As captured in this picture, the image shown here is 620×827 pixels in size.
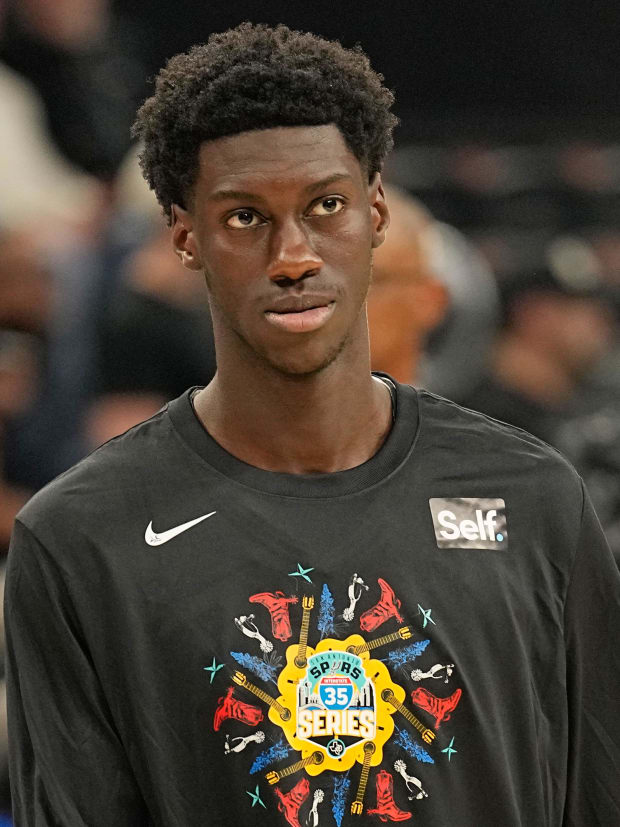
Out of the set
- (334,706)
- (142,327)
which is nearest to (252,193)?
(334,706)

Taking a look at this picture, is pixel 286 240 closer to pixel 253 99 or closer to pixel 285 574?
pixel 253 99

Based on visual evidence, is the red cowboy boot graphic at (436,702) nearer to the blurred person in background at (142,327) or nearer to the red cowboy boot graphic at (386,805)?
the red cowboy boot graphic at (386,805)

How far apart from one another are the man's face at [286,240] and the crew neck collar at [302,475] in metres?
0.14

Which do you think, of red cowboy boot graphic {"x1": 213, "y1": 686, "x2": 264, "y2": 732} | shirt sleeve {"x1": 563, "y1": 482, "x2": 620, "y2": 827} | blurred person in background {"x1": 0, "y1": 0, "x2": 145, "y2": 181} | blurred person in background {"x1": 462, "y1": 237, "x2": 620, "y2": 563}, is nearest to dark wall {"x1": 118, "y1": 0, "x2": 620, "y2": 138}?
blurred person in background {"x1": 0, "y1": 0, "x2": 145, "y2": 181}

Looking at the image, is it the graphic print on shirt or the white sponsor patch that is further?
the white sponsor patch

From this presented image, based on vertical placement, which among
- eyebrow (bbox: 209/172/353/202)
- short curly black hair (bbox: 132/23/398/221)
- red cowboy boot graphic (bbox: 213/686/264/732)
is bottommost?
red cowboy boot graphic (bbox: 213/686/264/732)

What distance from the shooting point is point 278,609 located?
166 centimetres

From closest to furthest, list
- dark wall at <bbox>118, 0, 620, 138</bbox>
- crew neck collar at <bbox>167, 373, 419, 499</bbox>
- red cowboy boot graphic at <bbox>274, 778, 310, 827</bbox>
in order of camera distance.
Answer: red cowboy boot graphic at <bbox>274, 778, 310, 827</bbox> → crew neck collar at <bbox>167, 373, 419, 499</bbox> → dark wall at <bbox>118, 0, 620, 138</bbox>

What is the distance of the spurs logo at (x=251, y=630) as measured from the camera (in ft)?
5.39

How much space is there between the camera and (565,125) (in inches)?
122

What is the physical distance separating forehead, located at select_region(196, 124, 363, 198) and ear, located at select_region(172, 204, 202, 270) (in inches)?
2.9

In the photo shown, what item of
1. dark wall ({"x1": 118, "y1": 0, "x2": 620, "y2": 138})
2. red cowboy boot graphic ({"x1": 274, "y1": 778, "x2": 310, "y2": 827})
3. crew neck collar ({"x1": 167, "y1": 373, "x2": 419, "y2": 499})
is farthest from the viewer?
dark wall ({"x1": 118, "y1": 0, "x2": 620, "y2": 138})

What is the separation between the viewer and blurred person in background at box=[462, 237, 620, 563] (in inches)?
123

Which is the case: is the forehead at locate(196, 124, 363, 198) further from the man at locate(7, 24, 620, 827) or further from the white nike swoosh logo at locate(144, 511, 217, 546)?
the white nike swoosh logo at locate(144, 511, 217, 546)
